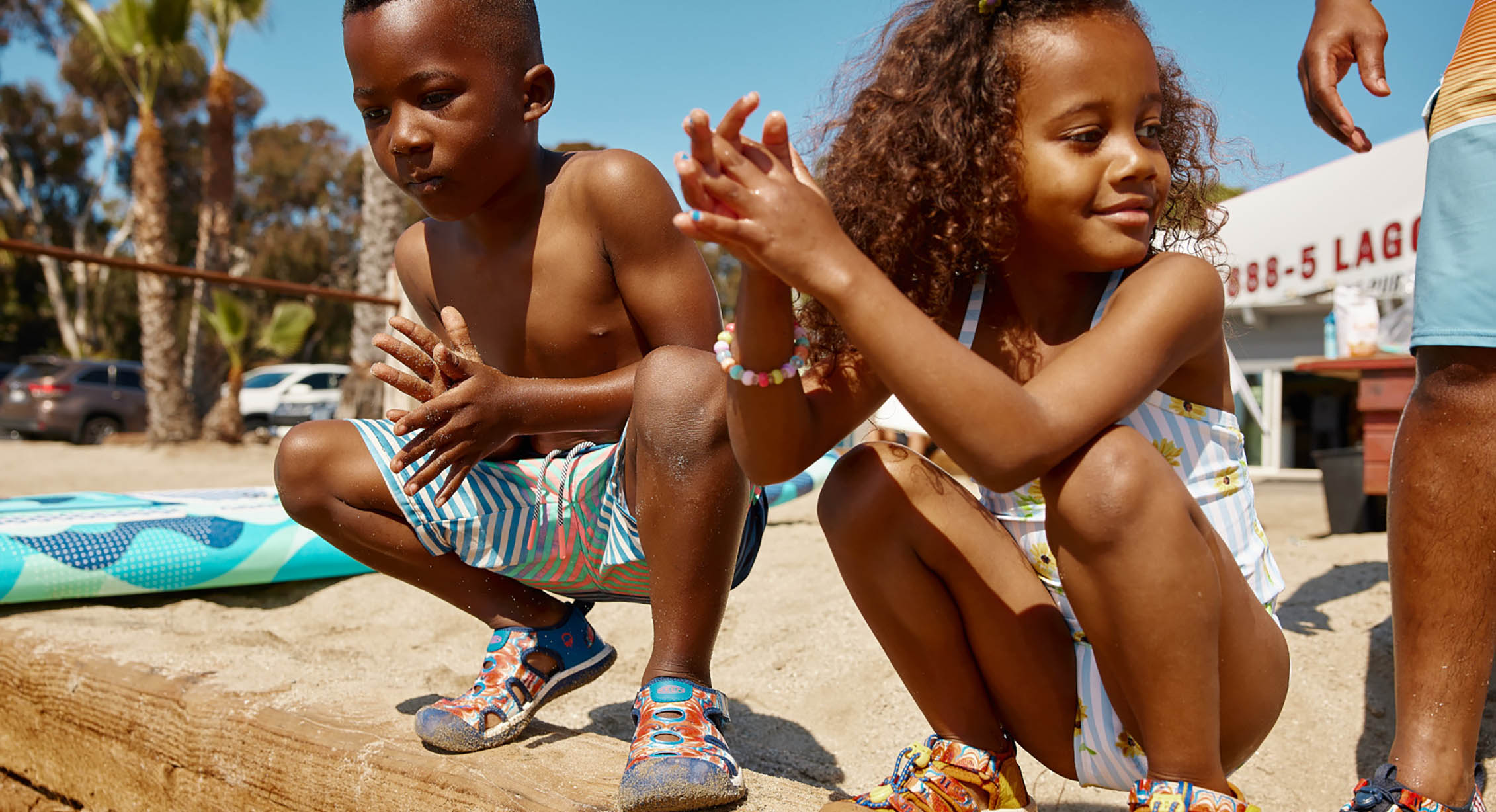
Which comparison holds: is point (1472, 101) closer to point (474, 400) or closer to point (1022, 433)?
point (1022, 433)

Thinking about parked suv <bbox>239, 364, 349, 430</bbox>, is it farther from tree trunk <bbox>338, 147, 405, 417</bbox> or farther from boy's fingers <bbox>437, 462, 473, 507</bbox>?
boy's fingers <bbox>437, 462, 473, 507</bbox>

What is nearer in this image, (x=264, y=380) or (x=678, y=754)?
(x=678, y=754)

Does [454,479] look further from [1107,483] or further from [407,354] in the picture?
[1107,483]

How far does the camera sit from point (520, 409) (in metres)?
1.81

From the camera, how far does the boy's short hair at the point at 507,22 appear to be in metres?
1.98

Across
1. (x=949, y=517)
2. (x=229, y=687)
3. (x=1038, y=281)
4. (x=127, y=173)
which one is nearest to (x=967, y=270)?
(x=1038, y=281)

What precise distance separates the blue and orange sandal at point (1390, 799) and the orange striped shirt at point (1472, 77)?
1.02 meters

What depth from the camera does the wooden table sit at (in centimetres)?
506

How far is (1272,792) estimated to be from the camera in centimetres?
204

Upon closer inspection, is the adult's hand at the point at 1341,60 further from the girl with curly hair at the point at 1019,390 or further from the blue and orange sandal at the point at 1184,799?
the blue and orange sandal at the point at 1184,799

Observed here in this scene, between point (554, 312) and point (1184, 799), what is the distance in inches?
54.6

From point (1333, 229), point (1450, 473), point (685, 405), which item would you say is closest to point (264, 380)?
point (1333, 229)

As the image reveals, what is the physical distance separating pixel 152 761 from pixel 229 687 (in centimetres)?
25

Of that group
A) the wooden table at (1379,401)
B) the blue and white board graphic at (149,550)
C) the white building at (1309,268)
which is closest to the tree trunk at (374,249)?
the blue and white board graphic at (149,550)
